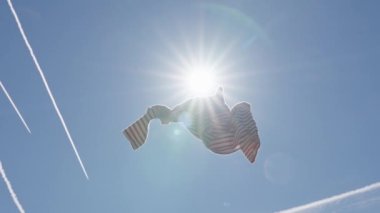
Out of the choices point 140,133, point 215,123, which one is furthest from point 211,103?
point 140,133

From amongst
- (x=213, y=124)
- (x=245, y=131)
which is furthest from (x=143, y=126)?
(x=245, y=131)

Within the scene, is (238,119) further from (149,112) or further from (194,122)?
(149,112)

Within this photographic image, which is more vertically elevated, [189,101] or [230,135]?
[189,101]

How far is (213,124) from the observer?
22.4 m

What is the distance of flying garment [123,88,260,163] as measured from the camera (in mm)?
22312

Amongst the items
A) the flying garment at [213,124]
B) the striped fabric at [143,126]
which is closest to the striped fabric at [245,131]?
the flying garment at [213,124]

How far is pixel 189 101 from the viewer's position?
897 inches

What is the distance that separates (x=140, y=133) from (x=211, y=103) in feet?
7.60

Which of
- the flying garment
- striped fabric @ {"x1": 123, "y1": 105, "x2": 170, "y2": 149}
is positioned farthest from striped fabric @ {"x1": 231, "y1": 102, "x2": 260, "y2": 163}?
striped fabric @ {"x1": 123, "y1": 105, "x2": 170, "y2": 149}

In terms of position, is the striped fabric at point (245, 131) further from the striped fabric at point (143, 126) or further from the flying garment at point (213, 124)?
the striped fabric at point (143, 126)

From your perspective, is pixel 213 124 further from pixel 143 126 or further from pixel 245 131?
pixel 143 126

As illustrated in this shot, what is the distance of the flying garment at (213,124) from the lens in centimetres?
2231

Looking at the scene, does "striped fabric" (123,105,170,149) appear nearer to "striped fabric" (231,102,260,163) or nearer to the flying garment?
the flying garment

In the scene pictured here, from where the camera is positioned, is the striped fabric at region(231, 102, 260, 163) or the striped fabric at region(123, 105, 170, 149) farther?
the striped fabric at region(123, 105, 170, 149)
